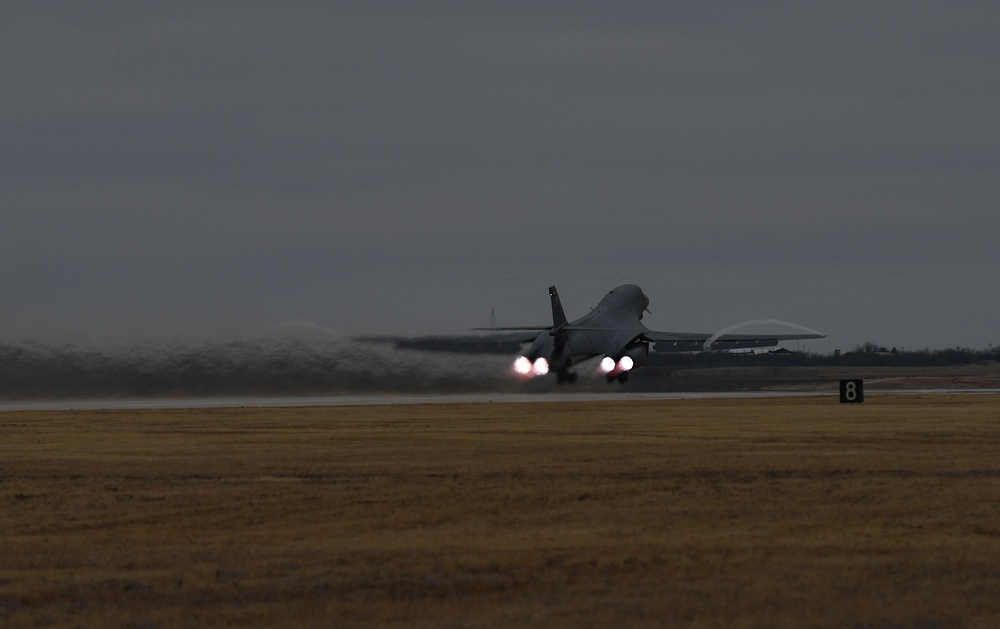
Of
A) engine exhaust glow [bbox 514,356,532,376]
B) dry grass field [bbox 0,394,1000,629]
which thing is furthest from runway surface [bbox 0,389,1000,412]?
dry grass field [bbox 0,394,1000,629]

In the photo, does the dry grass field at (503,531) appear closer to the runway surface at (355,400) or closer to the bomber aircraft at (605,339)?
the runway surface at (355,400)

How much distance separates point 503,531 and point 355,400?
51.6 m

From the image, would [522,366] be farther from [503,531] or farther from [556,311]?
[503,531]

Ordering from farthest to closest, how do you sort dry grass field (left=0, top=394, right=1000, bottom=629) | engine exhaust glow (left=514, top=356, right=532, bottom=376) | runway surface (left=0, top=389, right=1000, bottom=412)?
engine exhaust glow (left=514, top=356, right=532, bottom=376) → runway surface (left=0, top=389, right=1000, bottom=412) → dry grass field (left=0, top=394, right=1000, bottom=629)

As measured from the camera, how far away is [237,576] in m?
16.0

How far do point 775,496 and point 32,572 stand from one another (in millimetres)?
13222

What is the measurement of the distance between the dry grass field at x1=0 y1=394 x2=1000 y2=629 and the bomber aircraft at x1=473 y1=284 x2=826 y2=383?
38.2m

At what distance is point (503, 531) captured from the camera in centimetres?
1989

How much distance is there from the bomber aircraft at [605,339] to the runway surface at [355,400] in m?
2.53

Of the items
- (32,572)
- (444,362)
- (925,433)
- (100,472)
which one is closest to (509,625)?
(32,572)

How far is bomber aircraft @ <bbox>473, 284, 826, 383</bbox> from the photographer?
80125 mm

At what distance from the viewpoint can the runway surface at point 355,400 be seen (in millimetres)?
63750

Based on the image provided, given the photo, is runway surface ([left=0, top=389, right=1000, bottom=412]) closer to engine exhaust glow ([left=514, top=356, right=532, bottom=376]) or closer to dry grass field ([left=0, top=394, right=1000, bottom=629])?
engine exhaust glow ([left=514, top=356, right=532, bottom=376])

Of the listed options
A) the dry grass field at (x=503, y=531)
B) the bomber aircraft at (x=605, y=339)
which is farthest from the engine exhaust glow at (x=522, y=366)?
the dry grass field at (x=503, y=531)
